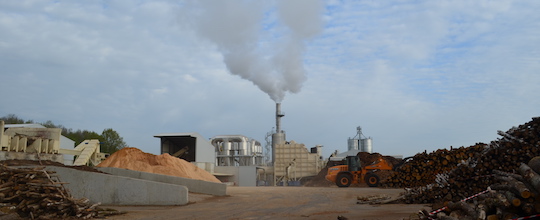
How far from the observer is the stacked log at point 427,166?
20.8 meters

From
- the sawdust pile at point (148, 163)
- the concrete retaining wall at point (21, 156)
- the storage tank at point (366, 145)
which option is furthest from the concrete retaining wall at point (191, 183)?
the storage tank at point (366, 145)

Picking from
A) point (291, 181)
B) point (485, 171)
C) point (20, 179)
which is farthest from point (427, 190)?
point (291, 181)

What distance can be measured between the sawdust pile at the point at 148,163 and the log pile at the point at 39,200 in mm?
11523

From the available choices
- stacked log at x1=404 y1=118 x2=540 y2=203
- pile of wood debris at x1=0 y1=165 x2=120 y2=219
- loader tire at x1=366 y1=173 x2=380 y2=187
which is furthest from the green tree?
stacked log at x1=404 y1=118 x2=540 y2=203

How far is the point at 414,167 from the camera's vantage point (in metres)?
24.4

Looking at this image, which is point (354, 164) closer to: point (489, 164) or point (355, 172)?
point (355, 172)

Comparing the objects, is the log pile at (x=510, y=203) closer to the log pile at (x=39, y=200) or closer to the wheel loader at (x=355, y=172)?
the log pile at (x=39, y=200)

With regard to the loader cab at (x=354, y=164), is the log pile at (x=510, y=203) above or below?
below

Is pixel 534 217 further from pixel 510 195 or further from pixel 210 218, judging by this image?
pixel 210 218

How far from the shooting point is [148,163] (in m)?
23.9

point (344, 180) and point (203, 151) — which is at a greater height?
point (203, 151)

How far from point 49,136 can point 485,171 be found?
74.0 ft

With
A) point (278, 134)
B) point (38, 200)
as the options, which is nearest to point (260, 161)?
point (278, 134)

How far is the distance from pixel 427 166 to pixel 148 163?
51.9 feet
